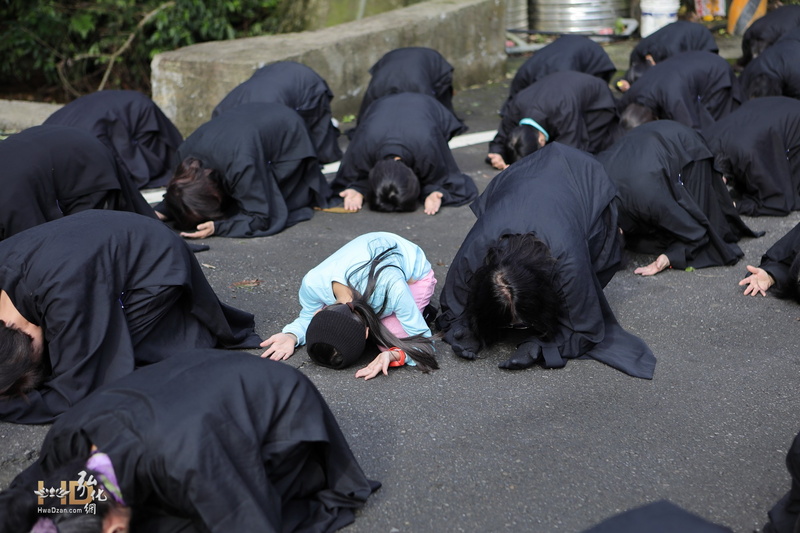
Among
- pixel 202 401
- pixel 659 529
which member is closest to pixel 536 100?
pixel 202 401

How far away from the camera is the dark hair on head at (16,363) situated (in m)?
3.54

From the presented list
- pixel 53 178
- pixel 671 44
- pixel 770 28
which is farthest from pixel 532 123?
pixel 770 28

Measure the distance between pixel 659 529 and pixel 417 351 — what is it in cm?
228

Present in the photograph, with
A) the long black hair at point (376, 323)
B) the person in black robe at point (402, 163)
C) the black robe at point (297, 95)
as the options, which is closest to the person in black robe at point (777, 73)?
the person in black robe at point (402, 163)

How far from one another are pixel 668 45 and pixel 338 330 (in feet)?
21.3

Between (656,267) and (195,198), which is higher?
(195,198)

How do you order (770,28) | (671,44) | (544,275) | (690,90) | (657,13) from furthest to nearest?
1. (657,13)
2. (770,28)
3. (671,44)
4. (690,90)
5. (544,275)

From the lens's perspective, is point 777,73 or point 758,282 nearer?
point 758,282

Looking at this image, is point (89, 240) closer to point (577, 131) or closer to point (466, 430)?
point (466, 430)

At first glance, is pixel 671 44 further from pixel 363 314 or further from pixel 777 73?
pixel 363 314

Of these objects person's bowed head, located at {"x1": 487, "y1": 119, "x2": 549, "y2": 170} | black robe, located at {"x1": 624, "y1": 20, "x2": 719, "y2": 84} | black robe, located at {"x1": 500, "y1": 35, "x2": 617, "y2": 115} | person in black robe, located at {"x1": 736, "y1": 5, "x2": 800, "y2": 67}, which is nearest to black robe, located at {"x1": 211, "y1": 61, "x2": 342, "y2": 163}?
person's bowed head, located at {"x1": 487, "y1": 119, "x2": 549, "y2": 170}

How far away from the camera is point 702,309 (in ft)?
16.2

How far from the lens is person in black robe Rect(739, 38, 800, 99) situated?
776 cm

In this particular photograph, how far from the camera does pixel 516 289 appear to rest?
3.94 meters
